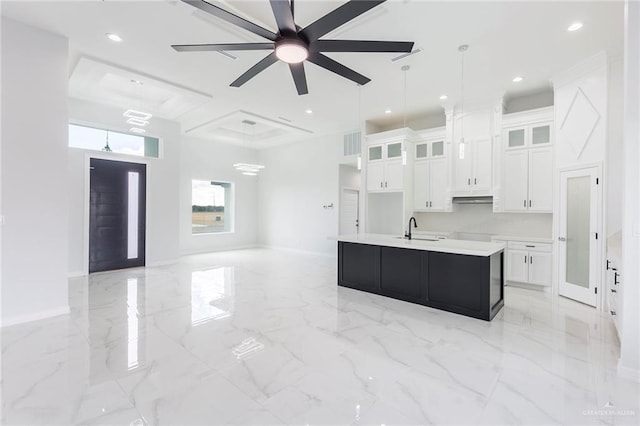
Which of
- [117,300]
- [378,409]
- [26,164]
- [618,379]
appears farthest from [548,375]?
[26,164]

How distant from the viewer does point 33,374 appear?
91.7 inches

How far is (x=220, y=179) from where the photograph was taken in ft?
29.3

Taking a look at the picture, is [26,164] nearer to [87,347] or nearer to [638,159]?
[87,347]

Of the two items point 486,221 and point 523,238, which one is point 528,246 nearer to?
point 523,238

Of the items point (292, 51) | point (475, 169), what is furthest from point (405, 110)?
point (292, 51)

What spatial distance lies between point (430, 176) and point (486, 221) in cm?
140

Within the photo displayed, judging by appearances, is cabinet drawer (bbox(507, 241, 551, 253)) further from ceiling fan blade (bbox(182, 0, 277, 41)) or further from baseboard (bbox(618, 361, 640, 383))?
ceiling fan blade (bbox(182, 0, 277, 41))

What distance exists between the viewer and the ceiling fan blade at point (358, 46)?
2514 mm

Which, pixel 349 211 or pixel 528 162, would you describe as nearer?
pixel 528 162

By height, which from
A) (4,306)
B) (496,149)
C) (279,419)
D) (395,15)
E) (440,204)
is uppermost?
(395,15)

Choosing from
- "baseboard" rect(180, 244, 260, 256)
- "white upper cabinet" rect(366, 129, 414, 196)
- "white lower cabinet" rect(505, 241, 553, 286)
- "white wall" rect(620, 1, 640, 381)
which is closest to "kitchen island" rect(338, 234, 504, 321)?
"white wall" rect(620, 1, 640, 381)

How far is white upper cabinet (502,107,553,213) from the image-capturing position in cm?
480

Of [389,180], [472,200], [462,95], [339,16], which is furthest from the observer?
[389,180]

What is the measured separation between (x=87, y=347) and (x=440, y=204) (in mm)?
5860
